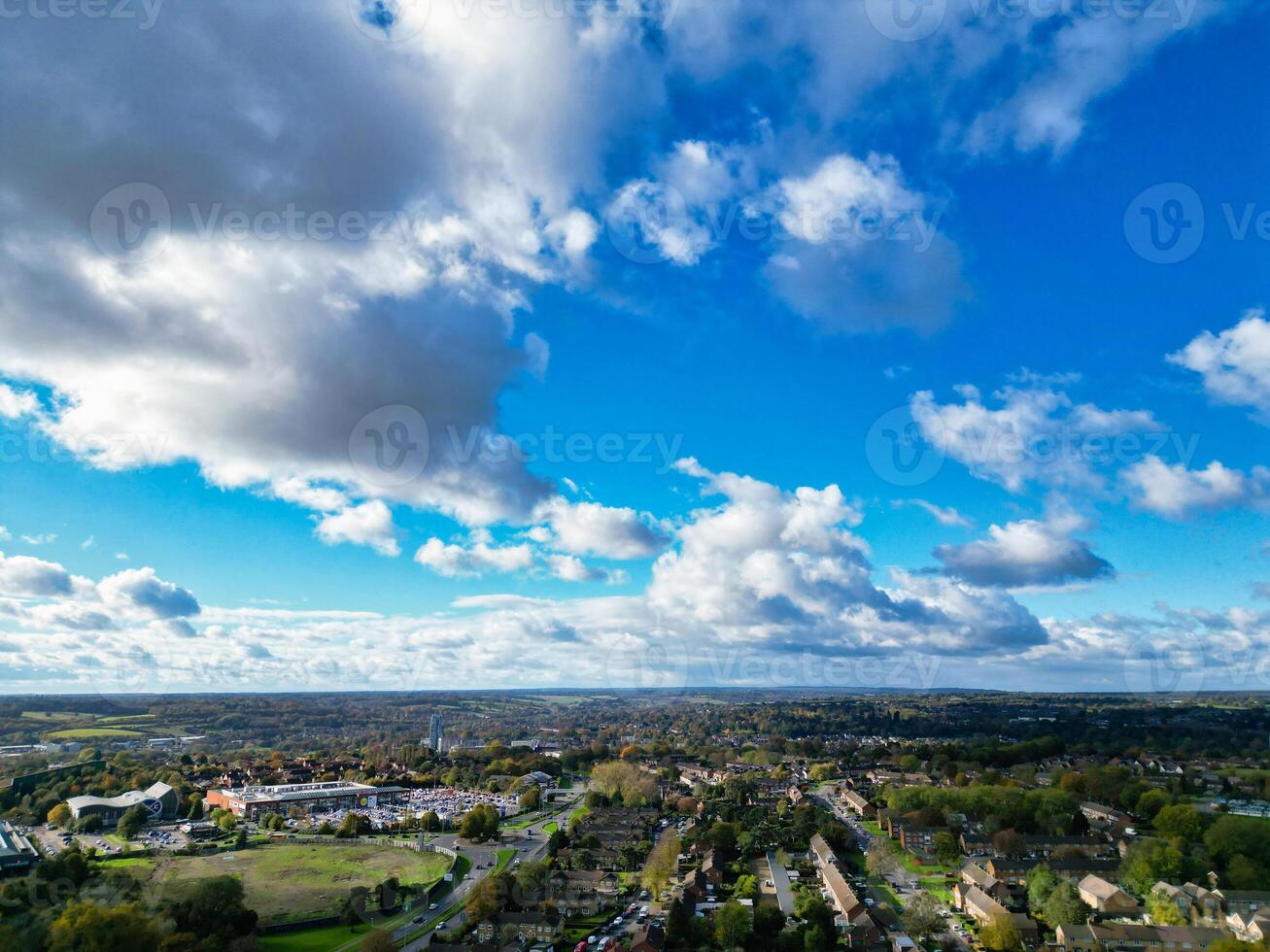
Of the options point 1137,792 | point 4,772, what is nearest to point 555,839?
point 1137,792

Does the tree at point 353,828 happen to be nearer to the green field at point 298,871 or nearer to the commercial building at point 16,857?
the green field at point 298,871

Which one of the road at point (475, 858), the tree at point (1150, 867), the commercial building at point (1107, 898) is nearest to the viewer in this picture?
the road at point (475, 858)

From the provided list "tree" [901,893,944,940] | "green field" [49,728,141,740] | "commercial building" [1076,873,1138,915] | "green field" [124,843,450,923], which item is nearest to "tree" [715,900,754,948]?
"tree" [901,893,944,940]

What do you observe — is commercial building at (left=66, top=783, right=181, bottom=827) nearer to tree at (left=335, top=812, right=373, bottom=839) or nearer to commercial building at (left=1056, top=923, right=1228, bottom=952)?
tree at (left=335, top=812, right=373, bottom=839)

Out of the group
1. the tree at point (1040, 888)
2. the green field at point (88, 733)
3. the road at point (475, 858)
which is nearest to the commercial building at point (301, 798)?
the road at point (475, 858)

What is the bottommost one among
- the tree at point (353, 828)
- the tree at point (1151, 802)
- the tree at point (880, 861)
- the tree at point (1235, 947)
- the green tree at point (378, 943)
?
the tree at point (353, 828)

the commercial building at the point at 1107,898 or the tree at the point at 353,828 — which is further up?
the commercial building at the point at 1107,898

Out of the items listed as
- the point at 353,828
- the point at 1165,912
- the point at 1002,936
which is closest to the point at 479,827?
the point at 353,828
